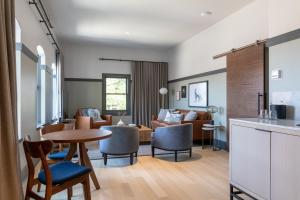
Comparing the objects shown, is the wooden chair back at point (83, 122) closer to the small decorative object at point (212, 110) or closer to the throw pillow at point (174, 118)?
the throw pillow at point (174, 118)

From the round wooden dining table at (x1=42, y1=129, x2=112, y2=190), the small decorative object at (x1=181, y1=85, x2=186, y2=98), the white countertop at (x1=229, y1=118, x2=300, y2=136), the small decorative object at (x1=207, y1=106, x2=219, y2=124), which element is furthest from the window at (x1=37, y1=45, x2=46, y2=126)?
the small decorative object at (x1=181, y1=85, x2=186, y2=98)

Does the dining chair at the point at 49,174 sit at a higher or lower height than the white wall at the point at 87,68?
lower

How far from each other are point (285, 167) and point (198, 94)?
4.91m

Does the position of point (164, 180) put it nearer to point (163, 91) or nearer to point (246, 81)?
point (246, 81)

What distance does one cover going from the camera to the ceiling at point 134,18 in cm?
484

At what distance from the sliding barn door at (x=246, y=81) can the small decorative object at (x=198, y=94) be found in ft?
4.28

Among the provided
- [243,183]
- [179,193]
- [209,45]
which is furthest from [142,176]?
[209,45]

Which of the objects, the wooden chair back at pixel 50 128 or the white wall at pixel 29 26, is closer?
the wooden chair back at pixel 50 128

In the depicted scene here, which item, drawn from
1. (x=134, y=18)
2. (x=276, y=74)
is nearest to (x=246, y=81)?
(x=276, y=74)

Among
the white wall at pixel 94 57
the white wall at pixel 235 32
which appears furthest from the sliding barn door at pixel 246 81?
the white wall at pixel 94 57

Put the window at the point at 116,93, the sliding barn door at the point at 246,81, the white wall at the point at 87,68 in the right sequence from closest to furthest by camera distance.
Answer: the sliding barn door at the point at 246,81 < the white wall at the point at 87,68 < the window at the point at 116,93

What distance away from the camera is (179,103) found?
8352 millimetres

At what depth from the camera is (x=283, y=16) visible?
3.16 metres

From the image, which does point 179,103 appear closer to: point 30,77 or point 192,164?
point 192,164
